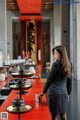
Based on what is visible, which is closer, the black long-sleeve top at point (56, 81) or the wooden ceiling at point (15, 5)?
the black long-sleeve top at point (56, 81)

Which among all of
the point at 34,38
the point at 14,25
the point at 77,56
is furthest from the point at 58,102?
the point at 14,25

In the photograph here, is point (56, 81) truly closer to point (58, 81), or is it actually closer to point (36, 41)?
point (58, 81)

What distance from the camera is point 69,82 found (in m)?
3.78

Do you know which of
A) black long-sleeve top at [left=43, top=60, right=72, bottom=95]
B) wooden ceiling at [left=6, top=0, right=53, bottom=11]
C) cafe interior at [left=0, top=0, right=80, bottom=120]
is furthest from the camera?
wooden ceiling at [left=6, top=0, right=53, bottom=11]

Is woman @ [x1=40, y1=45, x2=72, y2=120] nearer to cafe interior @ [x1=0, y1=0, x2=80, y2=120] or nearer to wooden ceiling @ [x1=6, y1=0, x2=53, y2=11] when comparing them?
cafe interior @ [x1=0, y1=0, x2=80, y2=120]

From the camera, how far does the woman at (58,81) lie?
3369 millimetres

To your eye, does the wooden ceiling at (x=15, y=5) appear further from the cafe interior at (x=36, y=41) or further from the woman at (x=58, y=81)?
the woman at (x=58, y=81)

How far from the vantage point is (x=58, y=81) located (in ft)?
11.2

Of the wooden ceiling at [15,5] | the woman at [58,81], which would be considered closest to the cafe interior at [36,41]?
the wooden ceiling at [15,5]

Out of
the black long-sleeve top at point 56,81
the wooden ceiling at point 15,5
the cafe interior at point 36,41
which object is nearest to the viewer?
the black long-sleeve top at point 56,81

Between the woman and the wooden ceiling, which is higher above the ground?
the wooden ceiling

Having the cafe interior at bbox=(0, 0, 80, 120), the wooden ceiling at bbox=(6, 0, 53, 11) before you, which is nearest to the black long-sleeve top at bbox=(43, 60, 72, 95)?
the cafe interior at bbox=(0, 0, 80, 120)

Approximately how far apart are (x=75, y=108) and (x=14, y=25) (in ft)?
66.5

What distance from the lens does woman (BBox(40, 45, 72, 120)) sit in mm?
3369
